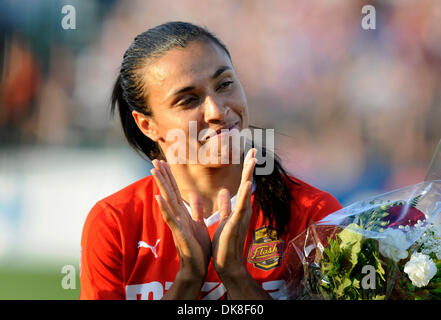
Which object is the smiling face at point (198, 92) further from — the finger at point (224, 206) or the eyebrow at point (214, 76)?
the finger at point (224, 206)

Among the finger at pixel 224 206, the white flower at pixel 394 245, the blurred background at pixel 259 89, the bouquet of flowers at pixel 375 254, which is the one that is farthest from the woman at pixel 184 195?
the blurred background at pixel 259 89

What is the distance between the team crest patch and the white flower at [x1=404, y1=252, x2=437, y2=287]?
53 cm

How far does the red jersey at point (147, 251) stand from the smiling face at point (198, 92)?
Result: 321 millimetres

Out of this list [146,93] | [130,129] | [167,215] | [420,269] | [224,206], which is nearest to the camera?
[420,269]

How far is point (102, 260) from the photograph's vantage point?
63.1 inches

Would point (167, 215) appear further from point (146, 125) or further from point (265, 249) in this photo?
point (146, 125)

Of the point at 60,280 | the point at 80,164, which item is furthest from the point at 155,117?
the point at 80,164

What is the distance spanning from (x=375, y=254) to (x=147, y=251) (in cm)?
78

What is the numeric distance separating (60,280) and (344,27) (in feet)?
10.9

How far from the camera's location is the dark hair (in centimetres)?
163

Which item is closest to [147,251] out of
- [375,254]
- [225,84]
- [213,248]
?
[213,248]

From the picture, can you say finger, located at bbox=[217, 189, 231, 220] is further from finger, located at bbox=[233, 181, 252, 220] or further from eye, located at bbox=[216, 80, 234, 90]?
eye, located at bbox=[216, 80, 234, 90]

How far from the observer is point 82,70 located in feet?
14.9
